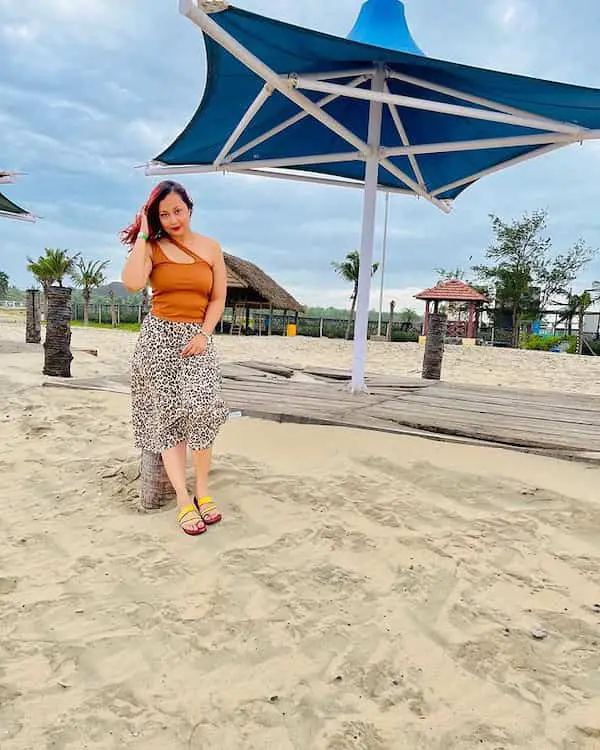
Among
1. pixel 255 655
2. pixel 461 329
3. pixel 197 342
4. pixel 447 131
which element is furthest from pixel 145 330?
pixel 461 329

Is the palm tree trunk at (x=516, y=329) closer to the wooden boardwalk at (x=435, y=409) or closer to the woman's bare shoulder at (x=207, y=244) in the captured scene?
the wooden boardwalk at (x=435, y=409)

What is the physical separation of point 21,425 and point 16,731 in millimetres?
3177

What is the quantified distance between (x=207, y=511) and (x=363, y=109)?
4.49 m

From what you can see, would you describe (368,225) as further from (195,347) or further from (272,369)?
(272,369)

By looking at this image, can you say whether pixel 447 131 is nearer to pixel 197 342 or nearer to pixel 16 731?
pixel 197 342

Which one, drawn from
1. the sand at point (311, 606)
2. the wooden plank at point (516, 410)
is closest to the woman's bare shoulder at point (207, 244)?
the sand at point (311, 606)

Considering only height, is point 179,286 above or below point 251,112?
below

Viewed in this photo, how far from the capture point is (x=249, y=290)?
88.1 feet

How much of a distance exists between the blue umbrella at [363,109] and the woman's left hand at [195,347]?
67.3 inches

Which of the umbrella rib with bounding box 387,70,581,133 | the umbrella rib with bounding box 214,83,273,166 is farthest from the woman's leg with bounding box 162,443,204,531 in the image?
the umbrella rib with bounding box 387,70,581,133

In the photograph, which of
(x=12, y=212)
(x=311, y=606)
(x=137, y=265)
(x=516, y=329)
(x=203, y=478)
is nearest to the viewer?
(x=311, y=606)

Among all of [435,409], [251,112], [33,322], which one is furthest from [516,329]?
[251,112]

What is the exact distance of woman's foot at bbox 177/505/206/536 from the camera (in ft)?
7.38

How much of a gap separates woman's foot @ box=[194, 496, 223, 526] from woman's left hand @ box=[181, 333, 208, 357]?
0.66m
